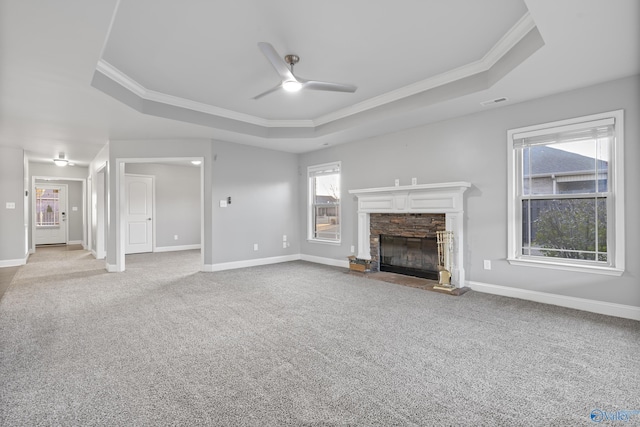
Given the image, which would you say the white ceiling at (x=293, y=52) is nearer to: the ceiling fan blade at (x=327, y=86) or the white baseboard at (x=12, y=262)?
the ceiling fan blade at (x=327, y=86)

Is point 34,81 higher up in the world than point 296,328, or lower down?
higher up

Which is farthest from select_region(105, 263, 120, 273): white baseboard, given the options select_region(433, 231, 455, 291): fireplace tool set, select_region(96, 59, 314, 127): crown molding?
select_region(433, 231, 455, 291): fireplace tool set

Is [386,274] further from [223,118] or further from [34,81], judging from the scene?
[34,81]

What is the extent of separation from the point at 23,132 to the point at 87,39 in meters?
4.05

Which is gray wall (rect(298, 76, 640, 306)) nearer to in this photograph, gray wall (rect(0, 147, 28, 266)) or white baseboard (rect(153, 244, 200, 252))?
white baseboard (rect(153, 244, 200, 252))

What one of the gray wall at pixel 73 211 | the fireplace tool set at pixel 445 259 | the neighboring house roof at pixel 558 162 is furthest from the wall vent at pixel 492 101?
the gray wall at pixel 73 211

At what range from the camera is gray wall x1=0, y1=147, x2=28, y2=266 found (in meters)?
6.38

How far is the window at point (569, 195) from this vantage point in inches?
130

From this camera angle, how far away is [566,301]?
3.53 m

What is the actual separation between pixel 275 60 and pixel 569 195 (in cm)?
355

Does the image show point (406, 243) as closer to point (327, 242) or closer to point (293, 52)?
point (327, 242)

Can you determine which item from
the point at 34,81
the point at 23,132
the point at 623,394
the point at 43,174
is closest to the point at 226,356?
A: the point at 623,394

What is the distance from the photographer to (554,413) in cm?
174

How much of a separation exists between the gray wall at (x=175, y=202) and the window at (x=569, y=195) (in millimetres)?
8019
